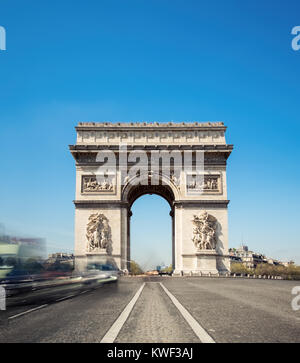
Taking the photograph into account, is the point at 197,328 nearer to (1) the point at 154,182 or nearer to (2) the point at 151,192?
(1) the point at 154,182

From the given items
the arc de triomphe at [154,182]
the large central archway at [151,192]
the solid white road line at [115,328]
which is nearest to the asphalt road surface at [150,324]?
the solid white road line at [115,328]

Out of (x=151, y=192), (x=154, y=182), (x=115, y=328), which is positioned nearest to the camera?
(x=115, y=328)

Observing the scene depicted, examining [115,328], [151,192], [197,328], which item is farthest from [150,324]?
[151,192]

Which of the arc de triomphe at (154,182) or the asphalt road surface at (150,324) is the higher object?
the arc de triomphe at (154,182)

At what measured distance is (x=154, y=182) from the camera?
37969mm

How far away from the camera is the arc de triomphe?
35.2 metres

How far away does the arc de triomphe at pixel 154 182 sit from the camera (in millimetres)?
35219

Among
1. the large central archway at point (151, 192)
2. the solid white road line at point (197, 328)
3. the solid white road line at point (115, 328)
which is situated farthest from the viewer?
the large central archway at point (151, 192)

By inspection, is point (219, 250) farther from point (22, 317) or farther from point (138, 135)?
point (22, 317)

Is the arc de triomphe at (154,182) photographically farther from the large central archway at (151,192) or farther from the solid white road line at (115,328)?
the solid white road line at (115,328)

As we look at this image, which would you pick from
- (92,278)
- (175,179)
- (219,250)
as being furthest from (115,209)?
(92,278)

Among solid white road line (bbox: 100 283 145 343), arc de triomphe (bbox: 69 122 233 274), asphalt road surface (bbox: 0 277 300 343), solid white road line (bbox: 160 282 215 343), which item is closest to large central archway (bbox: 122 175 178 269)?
arc de triomphe (bbox: 69 122 233 274)
